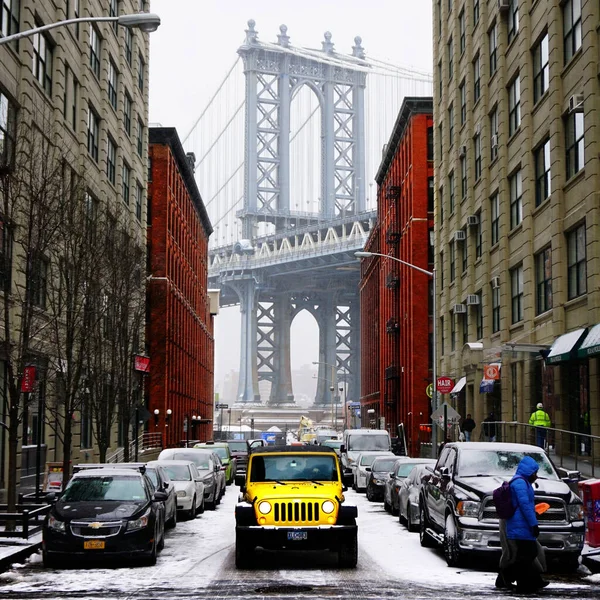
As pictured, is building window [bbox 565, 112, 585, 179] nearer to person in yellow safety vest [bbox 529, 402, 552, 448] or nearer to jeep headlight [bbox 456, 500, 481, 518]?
person in yellow safety vest [bbox 529, 402, 552, 448]

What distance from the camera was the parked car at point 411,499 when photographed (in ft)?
69.2

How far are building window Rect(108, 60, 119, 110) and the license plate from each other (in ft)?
109

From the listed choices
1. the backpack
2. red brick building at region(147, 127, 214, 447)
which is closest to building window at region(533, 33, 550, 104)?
the backpack

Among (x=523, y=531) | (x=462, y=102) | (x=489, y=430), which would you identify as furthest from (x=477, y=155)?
(x=523, y=531)

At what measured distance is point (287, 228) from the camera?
16638 cm

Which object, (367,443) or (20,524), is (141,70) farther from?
(20,524)

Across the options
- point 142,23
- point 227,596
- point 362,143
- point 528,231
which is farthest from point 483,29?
point 362,143

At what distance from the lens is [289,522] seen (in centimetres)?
1534

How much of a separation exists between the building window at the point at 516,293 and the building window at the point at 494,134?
5.20m

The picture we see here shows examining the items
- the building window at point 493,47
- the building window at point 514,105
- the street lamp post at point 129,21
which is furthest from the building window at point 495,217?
the street lamp post at point 129,21

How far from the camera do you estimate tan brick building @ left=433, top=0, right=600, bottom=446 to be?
28.2m

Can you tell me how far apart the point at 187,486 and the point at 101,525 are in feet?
30.1

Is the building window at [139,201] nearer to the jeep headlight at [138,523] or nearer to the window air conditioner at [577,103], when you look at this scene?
the window air conditioner at [577,103]

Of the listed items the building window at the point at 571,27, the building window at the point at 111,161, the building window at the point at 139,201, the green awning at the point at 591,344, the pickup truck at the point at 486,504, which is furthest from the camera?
the building window at the point at 139,201
